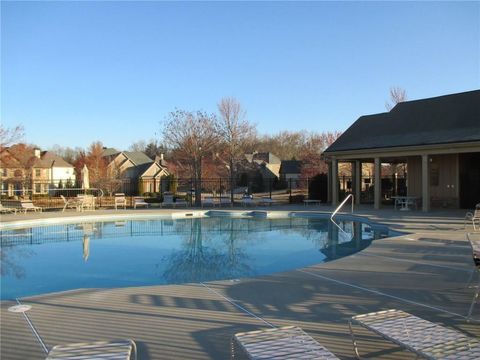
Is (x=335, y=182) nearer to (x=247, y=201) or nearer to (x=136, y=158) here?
(x=247, y=201)

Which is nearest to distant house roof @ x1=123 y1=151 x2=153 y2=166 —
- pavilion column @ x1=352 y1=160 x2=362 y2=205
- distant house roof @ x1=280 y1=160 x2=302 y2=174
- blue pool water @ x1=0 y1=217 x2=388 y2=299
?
distant house roof @ x1=280 y1=160 x2=302 y2=174

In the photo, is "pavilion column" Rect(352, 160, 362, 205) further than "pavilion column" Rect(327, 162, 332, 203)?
No

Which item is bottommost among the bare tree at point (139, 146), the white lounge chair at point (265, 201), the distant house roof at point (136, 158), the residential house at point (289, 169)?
the white lounge chair at point (265, 201)

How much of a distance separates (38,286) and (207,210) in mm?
13315

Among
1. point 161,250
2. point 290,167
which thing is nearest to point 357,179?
point 161,250

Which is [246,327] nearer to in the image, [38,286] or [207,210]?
[38,286]

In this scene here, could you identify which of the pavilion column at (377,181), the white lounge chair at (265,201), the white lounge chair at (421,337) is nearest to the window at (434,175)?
the pavilion column at (377,181)

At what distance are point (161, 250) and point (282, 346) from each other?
29.8ft

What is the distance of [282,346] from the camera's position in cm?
318

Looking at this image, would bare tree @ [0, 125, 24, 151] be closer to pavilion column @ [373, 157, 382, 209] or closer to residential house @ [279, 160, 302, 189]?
pavilion column @ [373, 157, 382, 209]

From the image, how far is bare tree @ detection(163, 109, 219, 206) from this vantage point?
2662 cm

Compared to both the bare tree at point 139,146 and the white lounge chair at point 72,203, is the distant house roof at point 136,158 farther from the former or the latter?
the white lounge chair at point 72,203

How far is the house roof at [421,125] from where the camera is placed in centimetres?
1831

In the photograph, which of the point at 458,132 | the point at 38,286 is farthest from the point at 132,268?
the point at 458,132
